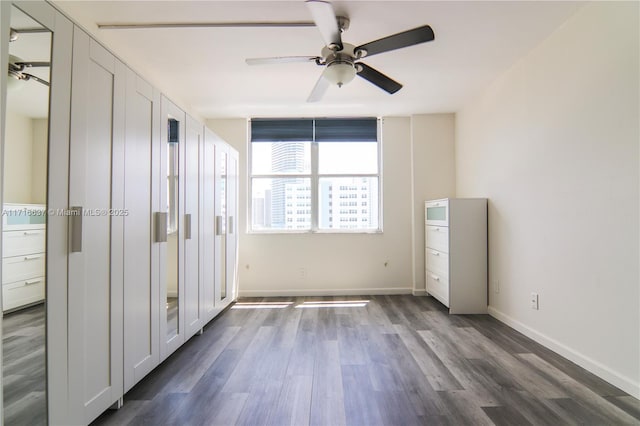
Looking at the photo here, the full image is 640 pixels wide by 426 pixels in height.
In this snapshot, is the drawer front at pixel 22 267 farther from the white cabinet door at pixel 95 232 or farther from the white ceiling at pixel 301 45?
the white ceiling at pixel 301 45

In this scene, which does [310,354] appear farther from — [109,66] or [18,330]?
[109,66]

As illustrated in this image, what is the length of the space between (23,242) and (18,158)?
1.02 feet

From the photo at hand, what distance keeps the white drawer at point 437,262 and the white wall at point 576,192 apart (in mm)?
496

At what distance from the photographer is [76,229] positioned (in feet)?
3.99

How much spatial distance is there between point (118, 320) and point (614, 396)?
9.05ft

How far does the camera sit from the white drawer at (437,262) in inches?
122

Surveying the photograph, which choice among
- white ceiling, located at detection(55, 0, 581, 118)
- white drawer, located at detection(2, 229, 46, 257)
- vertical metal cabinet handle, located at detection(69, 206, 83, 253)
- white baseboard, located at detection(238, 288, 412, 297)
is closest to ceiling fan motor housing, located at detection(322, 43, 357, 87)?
white ceiling, located at detection(55, 0, 581, 118)

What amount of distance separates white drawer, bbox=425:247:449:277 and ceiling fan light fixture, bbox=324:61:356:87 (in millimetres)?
2142

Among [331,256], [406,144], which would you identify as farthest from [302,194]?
[406,144]

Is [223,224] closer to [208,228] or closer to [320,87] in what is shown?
[208,228]

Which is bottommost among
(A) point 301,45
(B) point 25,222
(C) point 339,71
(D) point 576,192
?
(B) point 25,222

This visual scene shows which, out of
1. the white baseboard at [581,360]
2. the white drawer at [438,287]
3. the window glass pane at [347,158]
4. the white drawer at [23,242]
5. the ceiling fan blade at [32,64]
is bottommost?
the white baseboard at [581,360]

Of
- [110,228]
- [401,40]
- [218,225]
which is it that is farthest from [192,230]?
[401,40]

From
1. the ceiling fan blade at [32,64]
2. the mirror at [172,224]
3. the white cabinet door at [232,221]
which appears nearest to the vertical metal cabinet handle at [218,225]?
the white cabinet door at [232,221]
